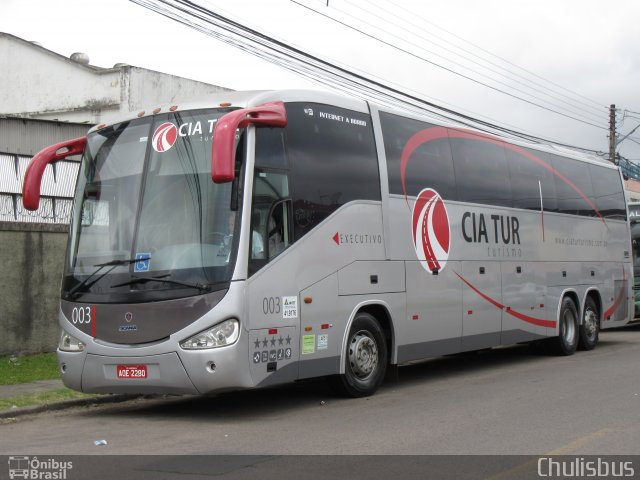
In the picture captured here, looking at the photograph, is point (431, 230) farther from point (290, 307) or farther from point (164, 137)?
point (164, 137)

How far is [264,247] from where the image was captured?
376 inches

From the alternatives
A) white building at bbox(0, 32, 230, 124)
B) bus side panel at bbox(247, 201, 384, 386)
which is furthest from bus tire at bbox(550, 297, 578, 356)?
white building at bbox(0, 32, 230, 124)

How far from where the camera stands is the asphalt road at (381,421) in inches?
308

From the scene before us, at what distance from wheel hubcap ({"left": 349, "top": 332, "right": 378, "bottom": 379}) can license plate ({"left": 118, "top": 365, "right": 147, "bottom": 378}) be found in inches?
106

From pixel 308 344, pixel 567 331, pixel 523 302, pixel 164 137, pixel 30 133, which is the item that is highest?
pixel 30 133

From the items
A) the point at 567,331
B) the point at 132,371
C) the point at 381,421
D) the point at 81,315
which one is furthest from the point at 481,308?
the point at 81,315

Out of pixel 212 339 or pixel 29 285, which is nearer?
pixel 212 339

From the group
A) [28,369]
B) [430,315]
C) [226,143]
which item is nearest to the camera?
[226,143]

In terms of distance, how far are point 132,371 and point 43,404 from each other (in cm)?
176

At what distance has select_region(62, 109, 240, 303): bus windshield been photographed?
924cm

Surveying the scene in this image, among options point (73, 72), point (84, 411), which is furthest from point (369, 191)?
point (73, 72)

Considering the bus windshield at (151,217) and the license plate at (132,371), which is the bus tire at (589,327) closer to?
the bus windshield at (151,217)

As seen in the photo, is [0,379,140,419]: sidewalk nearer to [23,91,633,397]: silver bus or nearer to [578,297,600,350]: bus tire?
[23,91,633,397]: silver bus
